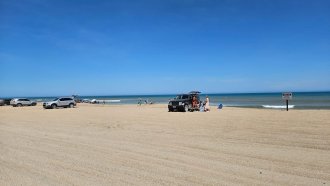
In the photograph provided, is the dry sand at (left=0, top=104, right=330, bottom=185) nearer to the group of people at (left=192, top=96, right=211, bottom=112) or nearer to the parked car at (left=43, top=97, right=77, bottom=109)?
the group of people at (left=192, top=96, right=211, bottom=112)

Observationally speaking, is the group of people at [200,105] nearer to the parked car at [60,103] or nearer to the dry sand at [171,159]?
the dry sand at [171,159]

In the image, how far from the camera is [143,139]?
12727 millimetres

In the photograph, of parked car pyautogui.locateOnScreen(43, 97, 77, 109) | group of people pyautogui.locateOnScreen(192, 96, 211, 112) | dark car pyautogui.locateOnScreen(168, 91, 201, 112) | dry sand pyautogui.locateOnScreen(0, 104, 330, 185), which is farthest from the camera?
parked car pyautogui.locateOnScreen(43, 97, 77, 109)

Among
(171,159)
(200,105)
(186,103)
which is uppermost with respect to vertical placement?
(186,103)

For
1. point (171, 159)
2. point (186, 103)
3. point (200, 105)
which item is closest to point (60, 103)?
point (186, 103)

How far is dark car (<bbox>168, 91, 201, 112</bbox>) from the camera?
106ft

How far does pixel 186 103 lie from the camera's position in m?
32.3

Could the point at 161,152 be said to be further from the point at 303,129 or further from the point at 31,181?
A: the point at 303,129

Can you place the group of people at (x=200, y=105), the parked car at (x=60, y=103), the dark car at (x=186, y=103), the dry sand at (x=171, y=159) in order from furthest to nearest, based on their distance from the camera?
the parked car at (x=60, y=103)
the group of people at (x=200, y=105)
the dark car at (x=186, y=103)
the dry sand at (x=171, y=159)

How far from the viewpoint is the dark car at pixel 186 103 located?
106 feet

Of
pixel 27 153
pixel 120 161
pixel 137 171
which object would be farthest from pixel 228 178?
pixel 27 153

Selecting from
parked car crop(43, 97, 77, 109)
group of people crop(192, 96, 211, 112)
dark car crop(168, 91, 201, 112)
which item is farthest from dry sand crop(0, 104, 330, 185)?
parked car crop(43, 97, 77, 109)

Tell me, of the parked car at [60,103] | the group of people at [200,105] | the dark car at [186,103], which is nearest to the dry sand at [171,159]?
the dark car at [186,103]

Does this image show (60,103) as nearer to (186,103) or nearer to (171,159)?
(186,103)
